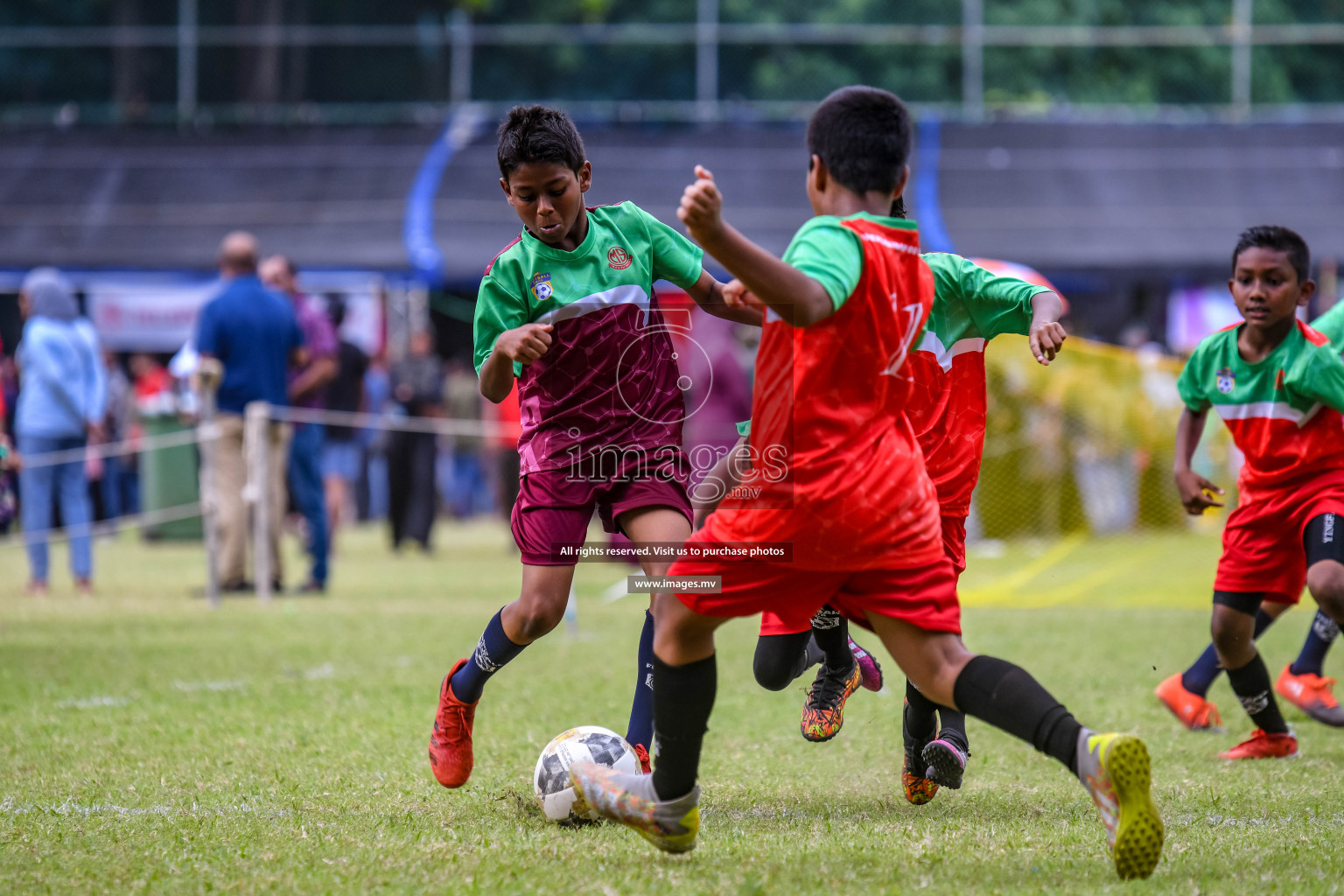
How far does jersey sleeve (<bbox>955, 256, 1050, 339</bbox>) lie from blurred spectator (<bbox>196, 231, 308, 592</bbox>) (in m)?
6.99

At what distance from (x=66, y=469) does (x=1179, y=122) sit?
15110mm

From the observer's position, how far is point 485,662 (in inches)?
169

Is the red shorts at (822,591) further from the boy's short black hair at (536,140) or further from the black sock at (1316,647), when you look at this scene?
the black sock at (1316,647)

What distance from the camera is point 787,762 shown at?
494 centimetres

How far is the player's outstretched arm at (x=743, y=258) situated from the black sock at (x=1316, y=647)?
3716 mm

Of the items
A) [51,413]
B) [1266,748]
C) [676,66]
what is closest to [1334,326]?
[1266,748]

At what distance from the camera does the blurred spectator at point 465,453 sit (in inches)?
677

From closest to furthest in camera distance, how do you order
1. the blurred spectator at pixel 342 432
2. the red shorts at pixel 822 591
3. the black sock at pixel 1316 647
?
the red shorts at pixel 822 591
the black sock at pixel 1316 647
the blurred spectator at pixel 342 432

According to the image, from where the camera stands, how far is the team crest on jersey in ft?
13.7

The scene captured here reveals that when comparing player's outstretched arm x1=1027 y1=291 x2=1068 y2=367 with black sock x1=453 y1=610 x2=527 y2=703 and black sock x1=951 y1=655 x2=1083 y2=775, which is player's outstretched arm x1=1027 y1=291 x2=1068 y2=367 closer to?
black sock x1=951 y1=655 x2=1083 y2=775

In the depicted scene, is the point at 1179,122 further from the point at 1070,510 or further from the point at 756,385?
the point at 756,385

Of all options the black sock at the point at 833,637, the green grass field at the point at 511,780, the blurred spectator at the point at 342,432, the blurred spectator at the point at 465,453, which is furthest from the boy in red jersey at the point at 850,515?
the blurred spectator at the point at 465,453

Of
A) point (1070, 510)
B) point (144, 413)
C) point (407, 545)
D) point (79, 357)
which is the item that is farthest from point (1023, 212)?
point (79, 357)

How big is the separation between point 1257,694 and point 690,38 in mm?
17998
